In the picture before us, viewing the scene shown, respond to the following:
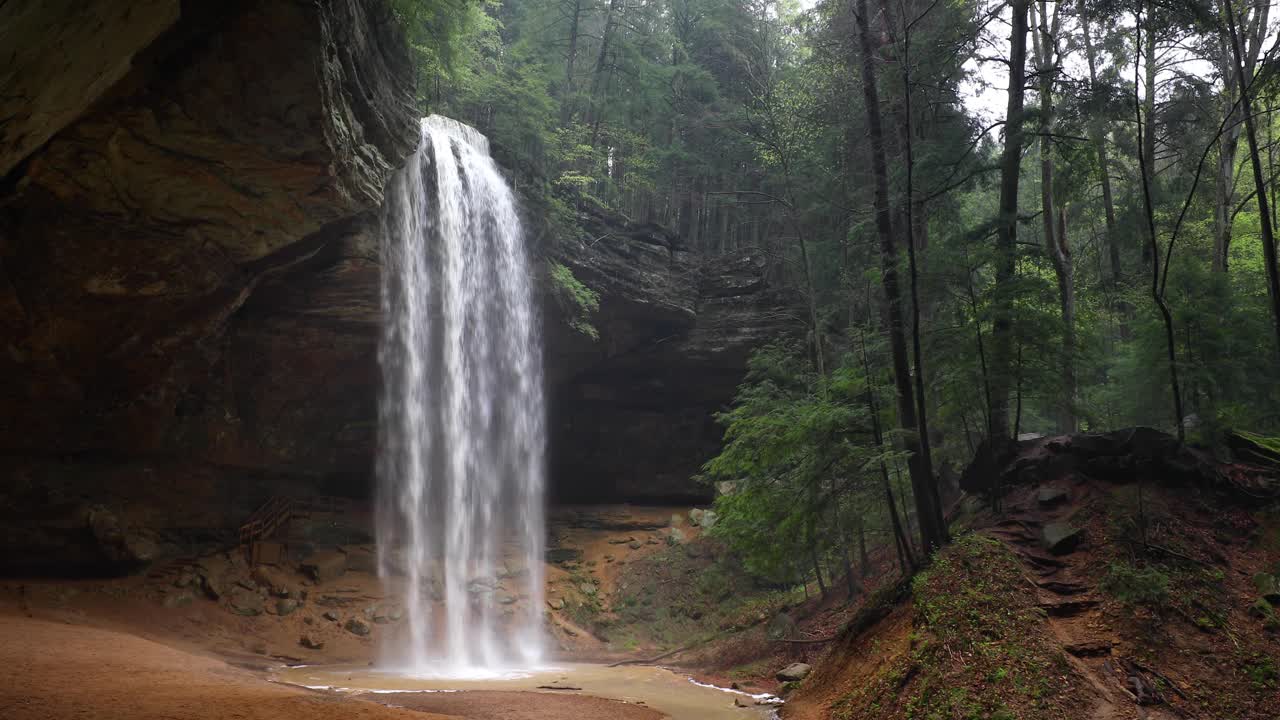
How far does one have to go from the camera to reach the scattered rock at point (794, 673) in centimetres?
1085

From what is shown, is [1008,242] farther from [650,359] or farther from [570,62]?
[570,62]

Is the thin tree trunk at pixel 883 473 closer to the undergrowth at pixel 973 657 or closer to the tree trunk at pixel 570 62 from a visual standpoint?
the undergrowth at pixel 973 657

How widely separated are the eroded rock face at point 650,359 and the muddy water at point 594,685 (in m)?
11.6

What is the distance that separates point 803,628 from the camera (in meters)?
13.8

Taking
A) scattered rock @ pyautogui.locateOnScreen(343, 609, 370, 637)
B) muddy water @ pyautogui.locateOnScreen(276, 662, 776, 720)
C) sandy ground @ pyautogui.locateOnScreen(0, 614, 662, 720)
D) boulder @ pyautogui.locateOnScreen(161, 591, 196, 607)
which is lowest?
scattered rock @ pyautogui.locateOnScreen(343, 609, 370, 637)

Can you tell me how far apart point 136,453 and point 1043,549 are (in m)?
18.2

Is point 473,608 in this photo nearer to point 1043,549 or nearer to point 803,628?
point 803,628

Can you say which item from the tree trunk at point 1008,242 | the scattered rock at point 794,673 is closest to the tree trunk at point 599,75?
the tree trunk at point 1008,242

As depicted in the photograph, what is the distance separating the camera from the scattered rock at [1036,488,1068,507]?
10.6 meters

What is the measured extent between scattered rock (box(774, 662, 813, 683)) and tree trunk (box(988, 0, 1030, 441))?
5.04 meters

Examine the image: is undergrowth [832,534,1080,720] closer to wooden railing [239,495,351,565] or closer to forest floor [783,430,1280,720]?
forest floor [783,430,1280,720]

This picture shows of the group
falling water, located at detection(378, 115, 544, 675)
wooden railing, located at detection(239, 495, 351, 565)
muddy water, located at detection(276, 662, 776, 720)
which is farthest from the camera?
wooden railing, located at detection(239, 495, 351, 565)

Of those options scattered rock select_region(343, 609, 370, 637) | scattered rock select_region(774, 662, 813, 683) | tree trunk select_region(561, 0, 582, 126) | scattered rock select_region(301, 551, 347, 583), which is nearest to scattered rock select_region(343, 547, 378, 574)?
scattered rock select_region(301, 551, 347, 583)

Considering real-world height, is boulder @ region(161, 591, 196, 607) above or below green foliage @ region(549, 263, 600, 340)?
below
